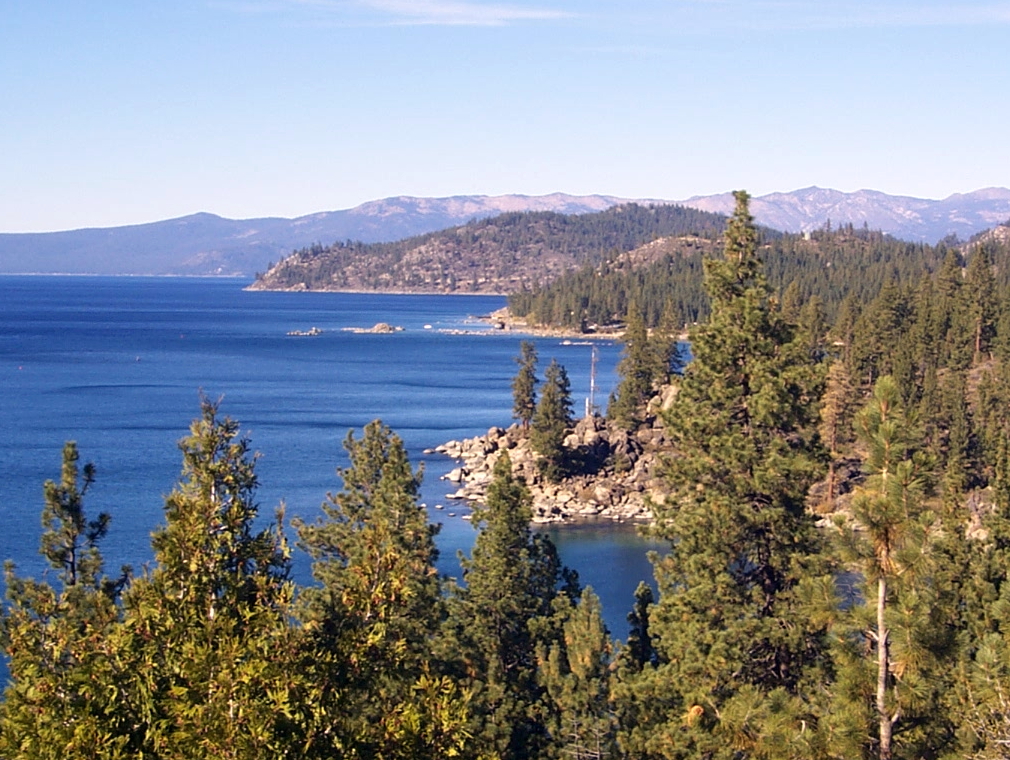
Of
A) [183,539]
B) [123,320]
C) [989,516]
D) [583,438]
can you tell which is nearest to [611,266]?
[123,320]

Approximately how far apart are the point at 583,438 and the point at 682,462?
3784 cm

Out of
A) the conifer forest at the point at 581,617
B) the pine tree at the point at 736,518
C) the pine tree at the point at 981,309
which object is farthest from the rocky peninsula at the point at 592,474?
the pine tree at the point at 736,518

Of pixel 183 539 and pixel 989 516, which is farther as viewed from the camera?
pixel 989 516

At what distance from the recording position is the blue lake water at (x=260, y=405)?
140 ft

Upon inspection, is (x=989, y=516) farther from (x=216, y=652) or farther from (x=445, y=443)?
(x=445, y=443)

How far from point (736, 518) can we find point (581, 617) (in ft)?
9.74

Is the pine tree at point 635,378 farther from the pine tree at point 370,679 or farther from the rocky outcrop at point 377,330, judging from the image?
the rocky outcrop at point 377,330

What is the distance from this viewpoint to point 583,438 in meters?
53.3

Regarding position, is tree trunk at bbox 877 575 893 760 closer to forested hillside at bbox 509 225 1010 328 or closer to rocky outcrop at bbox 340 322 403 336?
forested hillside at bbox 509 225 1010 328

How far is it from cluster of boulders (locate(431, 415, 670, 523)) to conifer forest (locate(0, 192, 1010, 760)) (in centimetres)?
2254

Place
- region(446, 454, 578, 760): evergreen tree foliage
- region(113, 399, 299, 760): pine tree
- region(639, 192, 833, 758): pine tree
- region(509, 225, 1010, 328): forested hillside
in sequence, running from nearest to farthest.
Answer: region(113, 399, 299, 760): pine tree, region(639, 192, 833, 758): pine tree, region(446, 454, 578, 760): evergreen tree foliage, region(509, 225, 1010, 328): forested hillside

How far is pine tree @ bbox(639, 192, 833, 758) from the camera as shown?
1413 centimetres

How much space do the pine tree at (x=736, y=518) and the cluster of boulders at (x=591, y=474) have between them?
3194cm

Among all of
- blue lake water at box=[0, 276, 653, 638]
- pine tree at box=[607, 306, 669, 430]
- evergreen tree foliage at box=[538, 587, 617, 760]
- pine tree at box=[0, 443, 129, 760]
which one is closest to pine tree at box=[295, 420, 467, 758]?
pine tree at box=[0, 443, 129, 760]
